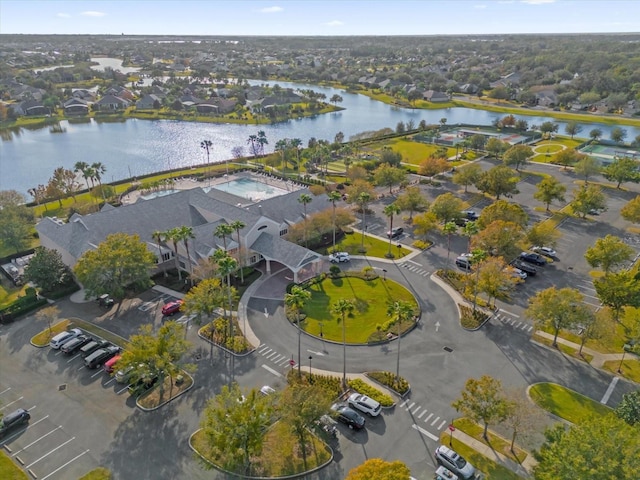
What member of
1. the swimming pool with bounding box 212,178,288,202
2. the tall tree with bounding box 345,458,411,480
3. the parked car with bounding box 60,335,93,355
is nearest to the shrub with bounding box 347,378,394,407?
the tall tree with bounding box 345,458,411,480

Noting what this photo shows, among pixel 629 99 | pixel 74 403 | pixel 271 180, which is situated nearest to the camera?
pixel 74 403

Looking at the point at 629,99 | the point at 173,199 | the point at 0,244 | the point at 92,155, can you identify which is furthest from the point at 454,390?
the point at 629,99

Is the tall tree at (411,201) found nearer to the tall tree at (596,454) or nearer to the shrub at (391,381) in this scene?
the shrub at (391,381)

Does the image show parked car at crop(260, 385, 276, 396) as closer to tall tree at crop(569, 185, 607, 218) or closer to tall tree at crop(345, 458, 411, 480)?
tall tree at crop(345, 458, 411, 480)

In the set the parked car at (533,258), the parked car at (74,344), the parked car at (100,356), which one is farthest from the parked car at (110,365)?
the parked car at (533,258)

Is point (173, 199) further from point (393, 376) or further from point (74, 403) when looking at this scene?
point (393, 376)

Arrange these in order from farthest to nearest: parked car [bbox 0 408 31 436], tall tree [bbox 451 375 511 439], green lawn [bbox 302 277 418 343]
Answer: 1. green lawn [bbox 302 277 418 343]
2. parked car [bbox 0 408 31 436]
3. tall tree [bbox 451 375 511 439]

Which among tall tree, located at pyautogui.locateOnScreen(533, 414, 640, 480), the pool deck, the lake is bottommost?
the lake
